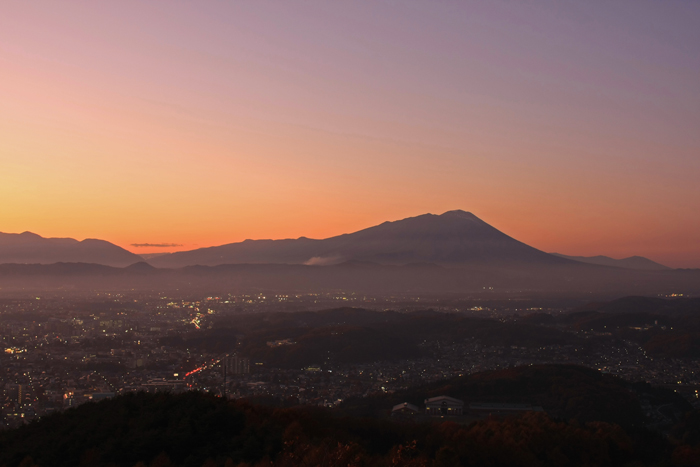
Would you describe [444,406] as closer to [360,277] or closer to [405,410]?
[405,410]

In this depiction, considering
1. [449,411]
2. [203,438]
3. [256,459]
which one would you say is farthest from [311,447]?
[449,411]

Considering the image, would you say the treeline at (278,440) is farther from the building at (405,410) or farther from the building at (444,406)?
the building at (444,406)

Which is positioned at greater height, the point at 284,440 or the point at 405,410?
the point at 284,440

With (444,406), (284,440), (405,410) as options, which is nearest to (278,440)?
(284,440)

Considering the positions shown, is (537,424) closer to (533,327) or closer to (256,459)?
(256,459)

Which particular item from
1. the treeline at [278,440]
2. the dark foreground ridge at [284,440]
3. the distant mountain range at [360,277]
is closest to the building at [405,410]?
the dark foreground ridge at [284,440]

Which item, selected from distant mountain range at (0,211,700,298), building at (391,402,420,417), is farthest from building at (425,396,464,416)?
distant mountain range at (0,211,700,298)
